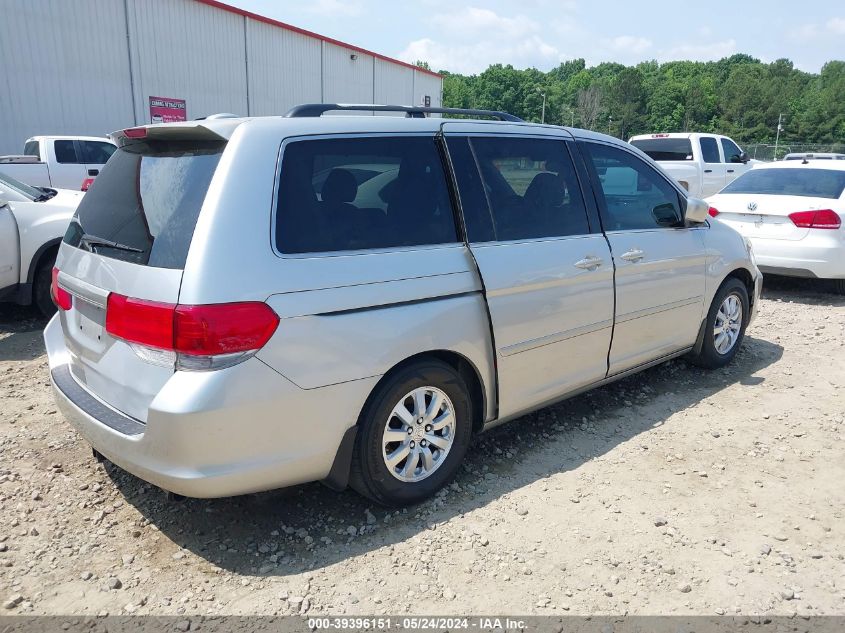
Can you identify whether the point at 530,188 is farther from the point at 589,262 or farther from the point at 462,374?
the point at 462,374

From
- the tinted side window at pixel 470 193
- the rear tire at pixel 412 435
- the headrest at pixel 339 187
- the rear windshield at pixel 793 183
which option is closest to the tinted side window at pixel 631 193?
the tinted side window at pixel 470 193

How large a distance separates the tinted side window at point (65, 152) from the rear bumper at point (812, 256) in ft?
41.8

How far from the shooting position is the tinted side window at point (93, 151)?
1356 cm

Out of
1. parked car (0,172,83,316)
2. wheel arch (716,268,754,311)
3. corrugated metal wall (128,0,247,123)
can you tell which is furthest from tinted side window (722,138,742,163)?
corrugated metal wall (128,0,247,123)

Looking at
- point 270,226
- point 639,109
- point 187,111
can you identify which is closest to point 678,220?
point 270,226

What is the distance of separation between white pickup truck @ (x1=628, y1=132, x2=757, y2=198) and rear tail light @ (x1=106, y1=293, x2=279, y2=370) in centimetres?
1382

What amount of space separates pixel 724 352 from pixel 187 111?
20.6 meters

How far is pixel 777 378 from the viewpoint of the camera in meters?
5.23

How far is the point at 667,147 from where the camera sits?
15.2 m

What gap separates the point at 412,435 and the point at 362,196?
3.83 feet

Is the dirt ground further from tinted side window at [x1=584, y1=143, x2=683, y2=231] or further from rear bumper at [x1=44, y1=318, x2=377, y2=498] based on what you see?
tinted side window at [x1=584, y1=143, x2=683, y2=231]

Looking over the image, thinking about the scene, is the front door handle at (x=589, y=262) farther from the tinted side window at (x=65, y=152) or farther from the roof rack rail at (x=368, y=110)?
the tinted side window at (x=65, y=152)

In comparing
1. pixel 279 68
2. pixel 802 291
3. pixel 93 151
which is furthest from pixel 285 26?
pixel 802 291

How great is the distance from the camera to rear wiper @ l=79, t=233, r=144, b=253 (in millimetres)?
2818
